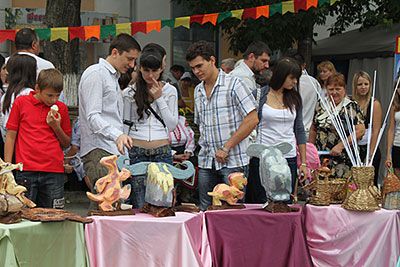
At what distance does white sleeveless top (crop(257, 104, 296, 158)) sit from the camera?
4527 mm

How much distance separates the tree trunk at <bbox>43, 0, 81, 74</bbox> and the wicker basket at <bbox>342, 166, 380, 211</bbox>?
209 inches

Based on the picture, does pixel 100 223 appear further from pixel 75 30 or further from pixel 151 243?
pixel 75 30

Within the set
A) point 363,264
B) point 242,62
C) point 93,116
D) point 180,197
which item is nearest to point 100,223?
point 93,116

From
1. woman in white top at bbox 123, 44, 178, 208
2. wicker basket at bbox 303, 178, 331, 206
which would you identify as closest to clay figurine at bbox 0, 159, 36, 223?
woman in white top at bbox 123, 44, 178, 208

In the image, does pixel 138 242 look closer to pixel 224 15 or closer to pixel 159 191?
pixel 159 191

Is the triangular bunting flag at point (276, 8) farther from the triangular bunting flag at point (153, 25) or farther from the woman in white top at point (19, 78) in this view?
the woman in white top at point (19, 78)

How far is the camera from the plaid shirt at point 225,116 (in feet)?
14.1

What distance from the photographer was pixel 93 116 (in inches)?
153

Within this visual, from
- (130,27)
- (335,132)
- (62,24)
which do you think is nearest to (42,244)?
(335,132)

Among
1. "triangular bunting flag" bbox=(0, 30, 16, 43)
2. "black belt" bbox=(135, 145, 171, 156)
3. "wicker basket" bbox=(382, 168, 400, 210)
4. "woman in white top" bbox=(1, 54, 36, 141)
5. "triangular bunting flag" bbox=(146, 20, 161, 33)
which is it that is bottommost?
"wicker basket" bbox=(382, 168, 400, 210)

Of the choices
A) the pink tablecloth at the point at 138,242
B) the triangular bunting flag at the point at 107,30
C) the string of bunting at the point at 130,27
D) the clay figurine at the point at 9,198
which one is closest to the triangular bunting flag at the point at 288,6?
the string of bunting at the point at 130,27

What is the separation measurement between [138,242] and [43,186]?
3.15ft

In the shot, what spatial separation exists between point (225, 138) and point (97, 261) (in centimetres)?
132

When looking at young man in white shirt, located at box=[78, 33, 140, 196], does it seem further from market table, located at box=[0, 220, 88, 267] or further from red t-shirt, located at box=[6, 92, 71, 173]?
market table, located at box=[0, 220, 88, 267]
